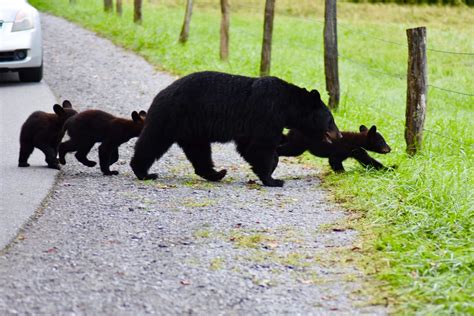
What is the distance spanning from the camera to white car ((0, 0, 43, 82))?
14719mm

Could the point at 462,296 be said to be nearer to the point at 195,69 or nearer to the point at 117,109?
the point at 117,109

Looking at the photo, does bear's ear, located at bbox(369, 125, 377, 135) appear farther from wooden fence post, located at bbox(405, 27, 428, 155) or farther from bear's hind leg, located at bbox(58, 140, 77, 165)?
bear's hind leg, located at bbox(58, 140, 77, 165)

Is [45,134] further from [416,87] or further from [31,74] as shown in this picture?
[31,74]

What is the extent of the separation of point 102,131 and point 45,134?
685 mm

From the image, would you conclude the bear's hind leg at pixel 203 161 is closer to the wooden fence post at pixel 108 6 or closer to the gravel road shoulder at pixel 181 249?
the gravel road shoulder at pixel 181 249

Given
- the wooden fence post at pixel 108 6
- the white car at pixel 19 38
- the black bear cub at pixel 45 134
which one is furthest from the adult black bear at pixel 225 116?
the wooden fence post at pixel 108 6

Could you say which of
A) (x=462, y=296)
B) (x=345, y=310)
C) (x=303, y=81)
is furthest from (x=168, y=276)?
(x=303, y=81)

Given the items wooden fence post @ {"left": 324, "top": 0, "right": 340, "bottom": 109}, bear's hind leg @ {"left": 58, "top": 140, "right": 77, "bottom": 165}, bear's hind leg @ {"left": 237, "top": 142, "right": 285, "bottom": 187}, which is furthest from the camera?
wooden fence post @ {"left": 324, "top": 0, "right": 340, "bottom": 109}

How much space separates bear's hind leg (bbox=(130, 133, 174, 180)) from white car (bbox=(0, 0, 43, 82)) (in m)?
6.10

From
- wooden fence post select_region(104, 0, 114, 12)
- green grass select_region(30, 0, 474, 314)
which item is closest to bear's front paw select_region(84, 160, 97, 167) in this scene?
green grass select_region(30, 0, 474, 314)

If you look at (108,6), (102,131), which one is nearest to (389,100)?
(102,131)

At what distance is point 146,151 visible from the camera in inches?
368

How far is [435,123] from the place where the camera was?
42.5ft

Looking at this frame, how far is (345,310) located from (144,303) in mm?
1246
